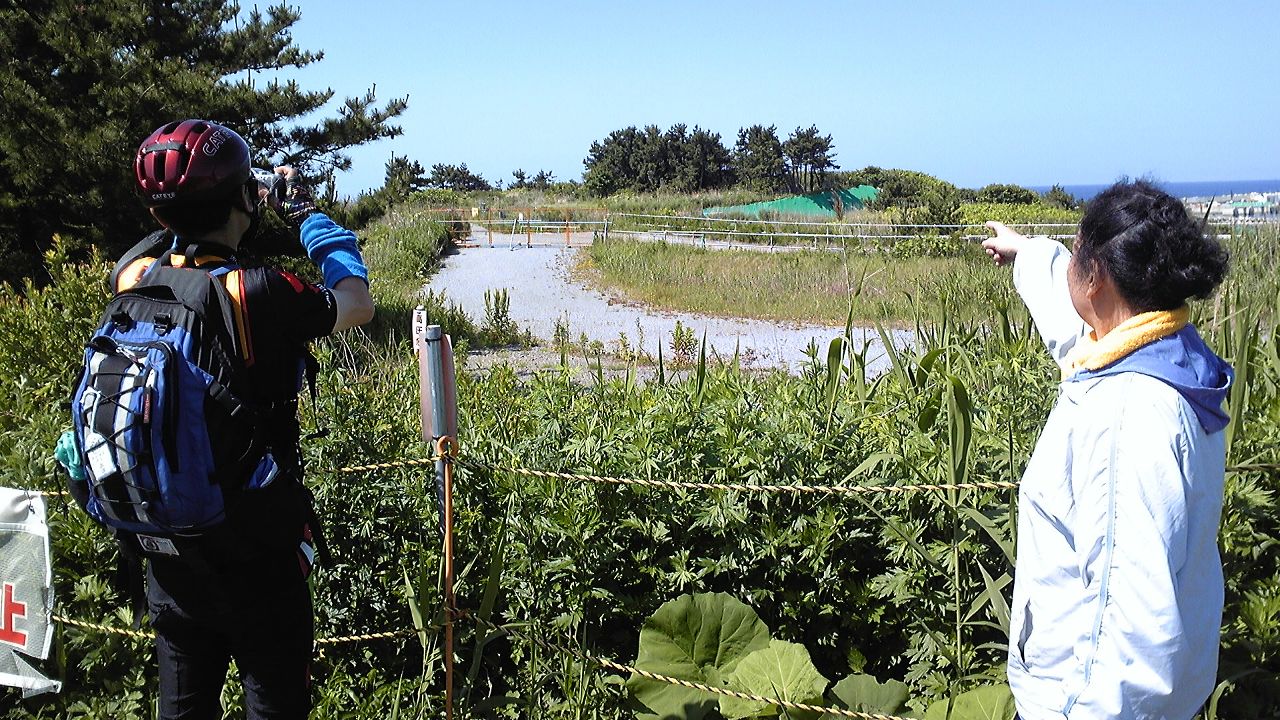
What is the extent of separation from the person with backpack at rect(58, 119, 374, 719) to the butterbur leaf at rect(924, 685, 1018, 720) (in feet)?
5.79

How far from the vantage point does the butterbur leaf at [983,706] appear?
2.62 m

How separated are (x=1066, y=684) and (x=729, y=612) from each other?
137 cm

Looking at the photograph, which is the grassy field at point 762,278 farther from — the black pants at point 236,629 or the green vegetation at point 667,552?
the black pants at point 236,629

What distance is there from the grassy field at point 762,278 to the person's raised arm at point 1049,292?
11.9 meters

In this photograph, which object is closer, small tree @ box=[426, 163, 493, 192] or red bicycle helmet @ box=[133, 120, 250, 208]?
red bicycle helmet @ box=[133, 120, 250, 208]

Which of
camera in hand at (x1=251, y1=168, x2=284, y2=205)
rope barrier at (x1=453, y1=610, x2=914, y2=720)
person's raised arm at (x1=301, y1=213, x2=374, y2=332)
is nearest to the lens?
person's raised arm at (x1=301, y1=213, x2=374, y2=332)

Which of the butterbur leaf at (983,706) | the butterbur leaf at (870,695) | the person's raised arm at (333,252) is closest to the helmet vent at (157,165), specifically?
the person's raised arm at (333,252)

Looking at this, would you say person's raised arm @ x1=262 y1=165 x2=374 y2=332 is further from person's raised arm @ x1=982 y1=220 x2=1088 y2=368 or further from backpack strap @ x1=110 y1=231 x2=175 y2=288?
person's raised arm @ x1=982 y1=220 x2=1088 y2=368

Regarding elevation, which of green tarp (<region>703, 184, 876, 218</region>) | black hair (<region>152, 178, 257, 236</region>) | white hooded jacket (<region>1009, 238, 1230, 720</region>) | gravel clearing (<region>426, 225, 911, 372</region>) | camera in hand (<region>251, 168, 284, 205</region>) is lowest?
gravel clearing (<region>426, 225, 911, 372</region>)

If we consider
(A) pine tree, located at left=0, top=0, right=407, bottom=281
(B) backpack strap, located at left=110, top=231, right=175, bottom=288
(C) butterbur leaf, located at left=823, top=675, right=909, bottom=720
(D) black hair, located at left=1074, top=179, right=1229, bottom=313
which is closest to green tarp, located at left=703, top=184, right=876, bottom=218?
(A) pine tree, located at left=0, top=0, right=407, bottom=281

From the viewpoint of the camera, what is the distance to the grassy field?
17.4 m

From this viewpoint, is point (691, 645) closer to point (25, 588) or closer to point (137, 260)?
point (137, 260)

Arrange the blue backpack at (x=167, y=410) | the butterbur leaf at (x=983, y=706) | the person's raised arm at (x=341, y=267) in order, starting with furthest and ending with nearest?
the butterbur leaf at (x=983, y=706)
the person's raised arm at (x=341, y=267)
the blue backpack at (x=167, y=410)

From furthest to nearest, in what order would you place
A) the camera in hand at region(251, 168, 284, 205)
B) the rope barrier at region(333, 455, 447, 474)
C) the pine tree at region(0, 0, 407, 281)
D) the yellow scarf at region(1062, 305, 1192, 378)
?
1. the pine tree at region(0, 0, 407, 281)
2. the rope barrier at region(333, 455, 447, 474)
3. the camera in hand at region(251, 168, 284, 205)
4. the yellow scarf at region(1062, 305, 1192, 378)
